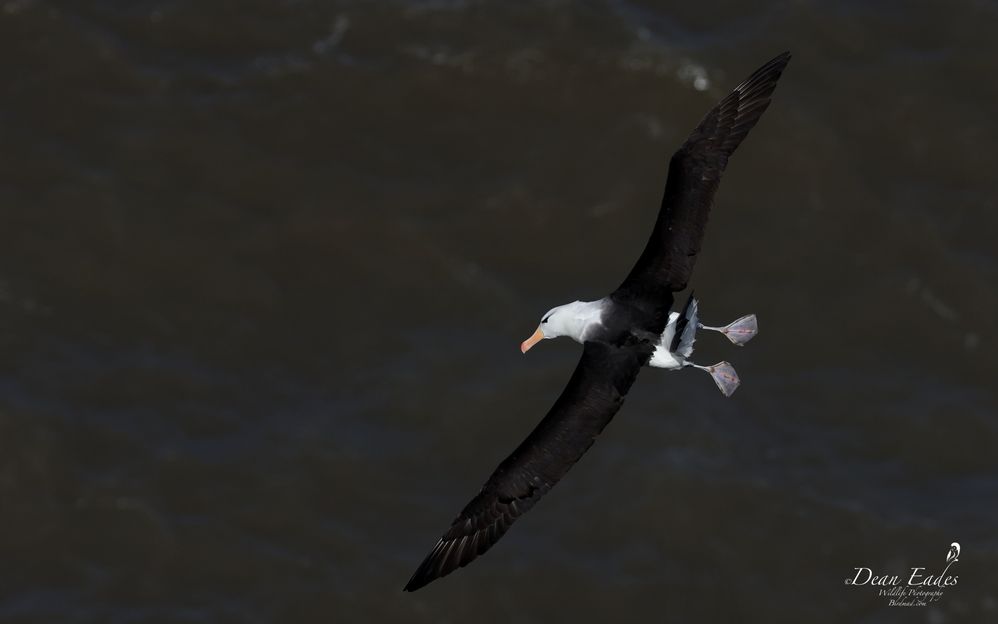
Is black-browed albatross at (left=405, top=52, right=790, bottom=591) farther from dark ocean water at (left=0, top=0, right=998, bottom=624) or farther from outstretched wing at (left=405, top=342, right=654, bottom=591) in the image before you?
dark ocean water at (left=0, top=0, right=998, bottom=624)

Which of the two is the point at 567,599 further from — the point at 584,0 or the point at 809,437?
the point at 584,0

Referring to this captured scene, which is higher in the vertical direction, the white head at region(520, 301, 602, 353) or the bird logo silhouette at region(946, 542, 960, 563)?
the white head at region(520, 301, 602, 353)

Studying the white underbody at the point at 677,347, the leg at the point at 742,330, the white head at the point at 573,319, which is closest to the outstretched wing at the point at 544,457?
the white underbody at the point at 677,347

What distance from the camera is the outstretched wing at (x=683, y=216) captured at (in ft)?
63.9

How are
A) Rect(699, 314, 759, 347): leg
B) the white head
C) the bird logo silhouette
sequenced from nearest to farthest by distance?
the white head, Rect(699, 314, 759, 347): leg, the bird logo silhouette

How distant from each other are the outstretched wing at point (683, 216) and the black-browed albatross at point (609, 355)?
0.5 inches

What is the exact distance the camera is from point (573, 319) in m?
19.8

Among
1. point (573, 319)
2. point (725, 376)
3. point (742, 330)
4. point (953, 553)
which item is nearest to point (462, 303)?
point (953, 553)

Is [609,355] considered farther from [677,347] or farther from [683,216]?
[683,216]

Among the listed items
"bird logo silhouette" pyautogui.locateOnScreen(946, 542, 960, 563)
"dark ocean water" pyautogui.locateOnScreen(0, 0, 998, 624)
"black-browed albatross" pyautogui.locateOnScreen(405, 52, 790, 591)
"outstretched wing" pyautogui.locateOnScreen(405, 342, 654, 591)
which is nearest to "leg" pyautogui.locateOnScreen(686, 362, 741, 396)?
"black-browed albatross" pyautogui.locateOnScreen(405, 52, 790, 591)

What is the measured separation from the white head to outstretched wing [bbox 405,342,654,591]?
0.30 m

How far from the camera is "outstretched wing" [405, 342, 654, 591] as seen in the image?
63.1ft

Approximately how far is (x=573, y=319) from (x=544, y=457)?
176 centimetres

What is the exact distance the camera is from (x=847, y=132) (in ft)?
107
